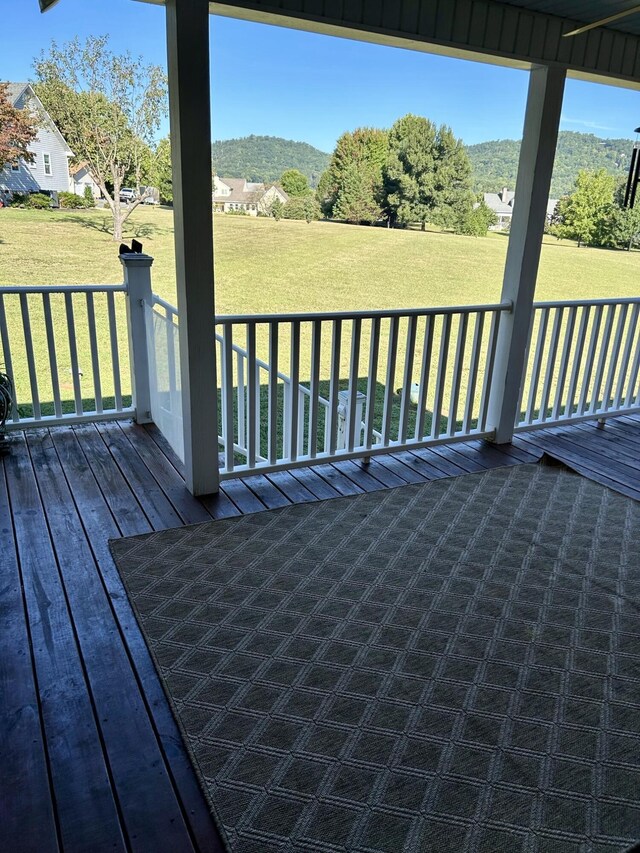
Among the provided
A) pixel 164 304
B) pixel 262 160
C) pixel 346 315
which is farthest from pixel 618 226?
pixel 164 304

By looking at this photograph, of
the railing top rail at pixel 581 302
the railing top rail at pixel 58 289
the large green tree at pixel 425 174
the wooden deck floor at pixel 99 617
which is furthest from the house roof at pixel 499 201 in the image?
the railing top rail at pixel 58 289

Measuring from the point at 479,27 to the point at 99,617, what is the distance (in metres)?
3.40

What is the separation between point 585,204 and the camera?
17.9 ft

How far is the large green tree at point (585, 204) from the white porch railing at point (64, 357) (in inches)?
155

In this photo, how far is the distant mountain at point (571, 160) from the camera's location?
202 inches

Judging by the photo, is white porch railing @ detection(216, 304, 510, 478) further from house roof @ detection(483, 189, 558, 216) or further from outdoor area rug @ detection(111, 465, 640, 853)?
house roof @ detection(483, 189, 558, 216)

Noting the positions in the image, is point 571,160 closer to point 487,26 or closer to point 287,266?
point 487,26

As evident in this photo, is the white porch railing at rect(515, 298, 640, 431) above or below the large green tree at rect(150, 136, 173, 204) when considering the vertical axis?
below

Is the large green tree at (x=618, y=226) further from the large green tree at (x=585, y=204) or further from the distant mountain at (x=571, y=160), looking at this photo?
the distant mountain at (x=571, y=160)

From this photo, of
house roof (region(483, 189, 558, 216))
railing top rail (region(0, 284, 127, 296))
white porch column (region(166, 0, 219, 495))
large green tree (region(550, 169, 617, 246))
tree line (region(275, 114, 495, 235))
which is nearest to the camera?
white porch column (region(166, 0, 219, 495))

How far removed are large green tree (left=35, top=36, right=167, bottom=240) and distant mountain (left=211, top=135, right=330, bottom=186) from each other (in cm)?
55

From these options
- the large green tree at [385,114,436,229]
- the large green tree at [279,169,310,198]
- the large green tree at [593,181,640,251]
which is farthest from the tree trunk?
the large green tree at [593,181,640,251]

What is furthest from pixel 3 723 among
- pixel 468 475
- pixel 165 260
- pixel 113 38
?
pixel 113 38

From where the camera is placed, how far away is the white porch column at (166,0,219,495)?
2508mm
